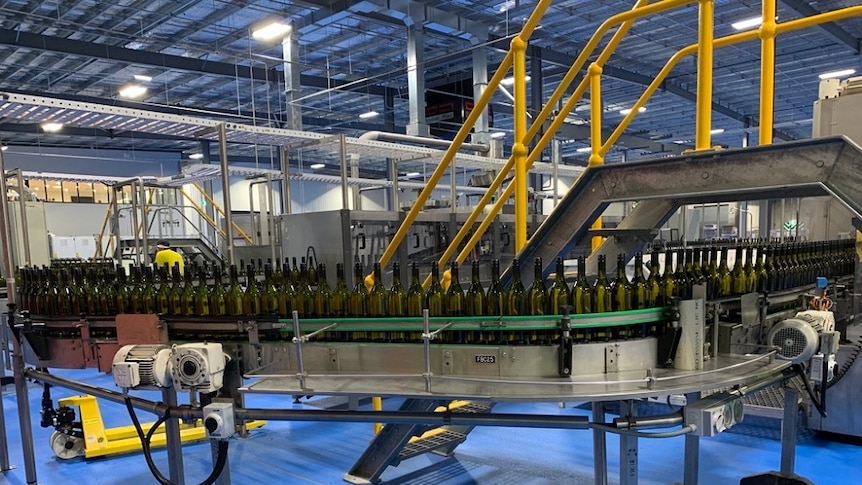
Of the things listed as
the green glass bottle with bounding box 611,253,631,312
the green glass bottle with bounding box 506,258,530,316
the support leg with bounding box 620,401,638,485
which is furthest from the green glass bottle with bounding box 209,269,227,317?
the support leg with bounding box 620,401,638,485

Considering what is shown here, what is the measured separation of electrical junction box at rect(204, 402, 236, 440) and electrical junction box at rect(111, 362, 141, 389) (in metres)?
0.40

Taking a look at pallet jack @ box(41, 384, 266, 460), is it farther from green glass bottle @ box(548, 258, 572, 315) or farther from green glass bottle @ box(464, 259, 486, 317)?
green glass bottle @ box(548, 258, 572, 315)

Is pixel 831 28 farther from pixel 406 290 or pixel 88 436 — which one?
pixel 88 436

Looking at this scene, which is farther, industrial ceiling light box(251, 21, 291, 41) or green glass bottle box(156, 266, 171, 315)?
industrial ceiling light box(251, 21, 291, 41)

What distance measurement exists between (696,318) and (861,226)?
0.81 metres

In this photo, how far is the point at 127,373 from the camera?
2.34 m

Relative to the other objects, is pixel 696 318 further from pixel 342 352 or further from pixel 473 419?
pixel 342 352

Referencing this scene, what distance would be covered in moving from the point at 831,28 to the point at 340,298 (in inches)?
411

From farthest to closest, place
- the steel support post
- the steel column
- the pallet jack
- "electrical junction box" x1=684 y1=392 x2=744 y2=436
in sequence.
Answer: the pallet jack
the steel column
the steel support post
"electrical junction box" x1=684 y1=392 x2=744 y2=436

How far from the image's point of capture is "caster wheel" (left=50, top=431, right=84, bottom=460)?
13.8 feet

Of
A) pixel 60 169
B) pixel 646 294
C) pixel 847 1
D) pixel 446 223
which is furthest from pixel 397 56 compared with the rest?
pixel 60 169

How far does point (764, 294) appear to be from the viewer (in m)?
2.42

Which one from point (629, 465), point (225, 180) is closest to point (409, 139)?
point (225, 180)

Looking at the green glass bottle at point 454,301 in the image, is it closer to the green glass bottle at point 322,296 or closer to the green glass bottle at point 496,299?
the green glass bottle at point 496,299
